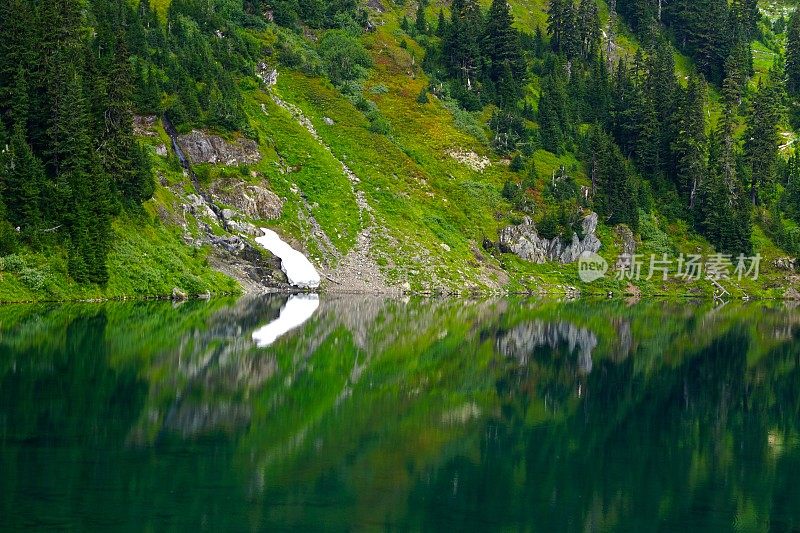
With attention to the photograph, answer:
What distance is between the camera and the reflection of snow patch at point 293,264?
3799 inches

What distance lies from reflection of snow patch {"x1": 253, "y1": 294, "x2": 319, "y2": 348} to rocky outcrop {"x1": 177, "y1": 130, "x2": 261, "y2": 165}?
2196 centimetres

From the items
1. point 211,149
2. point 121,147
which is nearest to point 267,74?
point 211,149

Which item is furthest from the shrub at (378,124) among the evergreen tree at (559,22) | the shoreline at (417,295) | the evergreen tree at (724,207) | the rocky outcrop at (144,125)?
the evergreen tree at (559,22)

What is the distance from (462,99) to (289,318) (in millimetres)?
84229

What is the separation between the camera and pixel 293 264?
3819 inches

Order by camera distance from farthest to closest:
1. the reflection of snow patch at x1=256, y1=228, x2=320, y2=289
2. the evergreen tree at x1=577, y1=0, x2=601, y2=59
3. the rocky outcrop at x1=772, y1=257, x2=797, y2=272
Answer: the evergreen tree at x1=577, y1=0, x2=601, y2=59, the rocky outcrop at x1=772, y1=257, x2=797, y2=272, the reflection of snow patch at x1=256, y1=228, x2=320, y2=289

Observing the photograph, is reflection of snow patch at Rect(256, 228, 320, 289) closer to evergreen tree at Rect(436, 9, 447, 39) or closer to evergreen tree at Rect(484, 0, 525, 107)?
evergreen tree at Rect(484, 0, 525, 107)

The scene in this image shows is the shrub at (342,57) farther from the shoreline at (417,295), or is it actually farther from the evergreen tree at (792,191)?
the evergreen tree at (792,191)

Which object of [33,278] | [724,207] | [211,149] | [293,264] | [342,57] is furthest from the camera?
[342,57]

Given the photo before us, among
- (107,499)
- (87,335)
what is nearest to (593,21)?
(87,335)

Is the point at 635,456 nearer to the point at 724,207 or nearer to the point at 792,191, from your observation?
the point at 724,207

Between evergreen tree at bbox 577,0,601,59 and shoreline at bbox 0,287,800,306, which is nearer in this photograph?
shoreline at bbox 0,287,800,306

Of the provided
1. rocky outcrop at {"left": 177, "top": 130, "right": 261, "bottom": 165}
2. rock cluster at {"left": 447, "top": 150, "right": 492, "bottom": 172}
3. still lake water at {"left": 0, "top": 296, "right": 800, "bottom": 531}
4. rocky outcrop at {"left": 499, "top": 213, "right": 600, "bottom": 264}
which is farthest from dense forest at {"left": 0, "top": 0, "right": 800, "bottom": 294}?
still lake water at {"left": 0, "top": 296, "right": 800, "bottom": 531}

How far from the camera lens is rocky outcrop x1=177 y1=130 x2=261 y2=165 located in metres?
103
